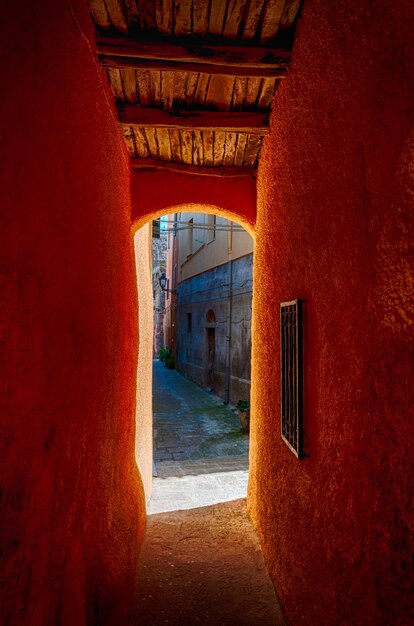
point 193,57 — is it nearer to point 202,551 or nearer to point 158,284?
point 202,551

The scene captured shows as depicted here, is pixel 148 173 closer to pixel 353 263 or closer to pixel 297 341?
pixel 297 341

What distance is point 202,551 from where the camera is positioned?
4262mm

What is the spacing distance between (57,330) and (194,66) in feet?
7.79

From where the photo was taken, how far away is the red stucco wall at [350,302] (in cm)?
140

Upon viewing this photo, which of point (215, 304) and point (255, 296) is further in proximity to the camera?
point (215, 304)

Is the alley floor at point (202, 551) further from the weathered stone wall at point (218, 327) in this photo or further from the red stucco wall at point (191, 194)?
the weathered stone wall at point (218, 327)

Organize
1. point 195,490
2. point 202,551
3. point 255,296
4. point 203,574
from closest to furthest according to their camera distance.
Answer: point 203,574
point 202,551
point 255,296
point 195,490

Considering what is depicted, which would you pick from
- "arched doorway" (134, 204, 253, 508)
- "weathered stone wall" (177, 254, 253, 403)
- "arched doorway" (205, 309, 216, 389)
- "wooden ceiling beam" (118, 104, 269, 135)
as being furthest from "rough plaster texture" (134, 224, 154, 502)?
"arched doorway" (205, 309, 216, 389)

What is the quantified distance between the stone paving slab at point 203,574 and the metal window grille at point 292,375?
156 cm

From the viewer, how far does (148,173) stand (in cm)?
469

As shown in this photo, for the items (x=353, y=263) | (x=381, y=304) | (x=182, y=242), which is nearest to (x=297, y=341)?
(x=353, y=263)

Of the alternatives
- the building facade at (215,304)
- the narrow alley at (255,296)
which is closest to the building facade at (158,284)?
the building facade at (215,304)

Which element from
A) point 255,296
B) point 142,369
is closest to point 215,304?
point 142,369

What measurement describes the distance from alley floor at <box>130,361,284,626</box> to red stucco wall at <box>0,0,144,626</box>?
2.40 ft
